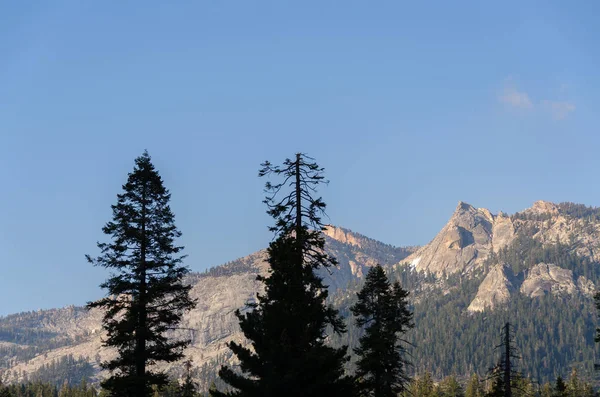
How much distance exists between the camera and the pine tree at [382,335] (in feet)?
190

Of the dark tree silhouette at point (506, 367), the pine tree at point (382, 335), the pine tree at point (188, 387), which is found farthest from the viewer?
the pine tree at point (188, 387)

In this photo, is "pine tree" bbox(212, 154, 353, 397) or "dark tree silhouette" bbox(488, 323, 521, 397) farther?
"dark tree silhouette" bbox(488, 323, 521, 397)

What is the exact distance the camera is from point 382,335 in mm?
58281

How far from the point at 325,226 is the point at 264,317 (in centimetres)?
661

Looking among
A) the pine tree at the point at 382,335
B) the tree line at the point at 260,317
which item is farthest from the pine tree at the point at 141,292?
the pine tree at the point at 382,335

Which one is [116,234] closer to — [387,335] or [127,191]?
[127,191]

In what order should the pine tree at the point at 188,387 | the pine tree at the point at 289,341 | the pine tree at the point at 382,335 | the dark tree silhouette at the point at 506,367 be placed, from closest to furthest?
the pine tree at the point at 289,341 → the dark tree silhouette at the point at 506,367 → the pine tree at the point at 382,335 → the pine tree at the point at 188,387

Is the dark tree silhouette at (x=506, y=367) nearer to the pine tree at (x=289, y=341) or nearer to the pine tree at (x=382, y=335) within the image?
the pine tree at (x=382, y=335)

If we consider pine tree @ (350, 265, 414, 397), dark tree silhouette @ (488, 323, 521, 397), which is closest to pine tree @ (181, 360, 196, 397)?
pine tree @ (350, 265, 414, 397)

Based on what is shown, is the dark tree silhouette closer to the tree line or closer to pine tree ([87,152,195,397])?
the tree line

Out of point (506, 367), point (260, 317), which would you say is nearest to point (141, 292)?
point (260, 317)

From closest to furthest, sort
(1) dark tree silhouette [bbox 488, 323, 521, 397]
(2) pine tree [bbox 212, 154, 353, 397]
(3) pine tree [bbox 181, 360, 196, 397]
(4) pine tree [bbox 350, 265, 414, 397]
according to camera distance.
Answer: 1. (2) pine tree [bbox 212, 154, 353, 397]
2. (1) dark tree silhouette [bbox 488, 323, 521, 397]
3. (4) pine tree [bbox 350, 265, 414, 397]
4. (3) pine tree [bbox 181, 360, 196, 397]

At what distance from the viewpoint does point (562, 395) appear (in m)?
97.5

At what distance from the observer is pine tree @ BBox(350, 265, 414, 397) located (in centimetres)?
5781
